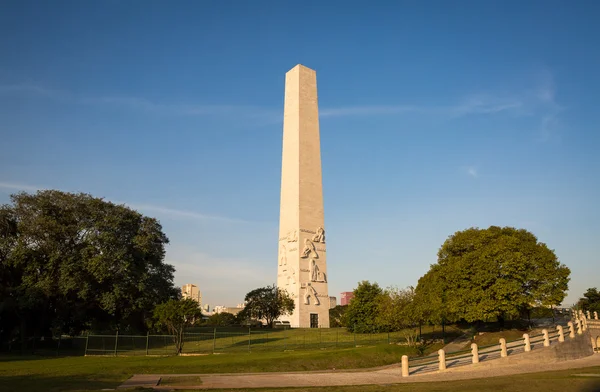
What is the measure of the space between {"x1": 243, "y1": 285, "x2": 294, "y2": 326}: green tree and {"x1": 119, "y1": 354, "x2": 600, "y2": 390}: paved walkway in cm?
2798

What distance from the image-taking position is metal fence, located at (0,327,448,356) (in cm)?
3353

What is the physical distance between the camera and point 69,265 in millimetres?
36500

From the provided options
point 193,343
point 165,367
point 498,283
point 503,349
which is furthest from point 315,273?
point 165,367

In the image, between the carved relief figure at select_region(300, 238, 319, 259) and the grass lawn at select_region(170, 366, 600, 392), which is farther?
the carved relief figure at select_region(300, 238, 319, 259)

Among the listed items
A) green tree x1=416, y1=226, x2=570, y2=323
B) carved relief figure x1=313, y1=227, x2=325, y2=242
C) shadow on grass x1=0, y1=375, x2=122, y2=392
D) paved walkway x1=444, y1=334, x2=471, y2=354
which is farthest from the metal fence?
carved relief figure x1=313, y1=227, x2=325, y2=242

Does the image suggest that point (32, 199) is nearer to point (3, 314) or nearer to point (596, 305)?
point (3, 314)

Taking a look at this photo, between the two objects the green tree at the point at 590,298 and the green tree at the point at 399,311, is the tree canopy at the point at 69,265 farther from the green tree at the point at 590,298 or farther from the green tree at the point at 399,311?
the green tree at the point at 590,298

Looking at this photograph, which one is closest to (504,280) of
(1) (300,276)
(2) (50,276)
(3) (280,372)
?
(3) (280,372)

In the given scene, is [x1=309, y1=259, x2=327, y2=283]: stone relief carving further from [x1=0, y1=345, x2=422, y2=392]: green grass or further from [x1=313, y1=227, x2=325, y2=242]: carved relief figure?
[x1=0, y1=345, x2=422, y2=392]: green grass

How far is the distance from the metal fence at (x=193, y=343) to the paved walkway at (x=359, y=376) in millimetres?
9797

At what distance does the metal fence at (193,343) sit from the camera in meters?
33.5

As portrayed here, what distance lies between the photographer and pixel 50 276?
121ft

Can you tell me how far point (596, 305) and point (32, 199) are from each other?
64.6 meters

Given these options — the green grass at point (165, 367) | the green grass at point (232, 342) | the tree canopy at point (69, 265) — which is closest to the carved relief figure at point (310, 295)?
the green grass at point (232, 342)
